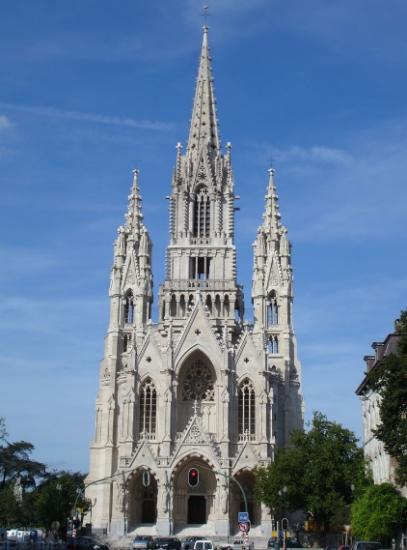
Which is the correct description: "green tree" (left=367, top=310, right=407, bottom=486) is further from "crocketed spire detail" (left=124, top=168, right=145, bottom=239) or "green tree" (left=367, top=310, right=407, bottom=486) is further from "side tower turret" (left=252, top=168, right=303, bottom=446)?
"crocketed spire detail" (left=124, top=168, right=145, bottom=239)

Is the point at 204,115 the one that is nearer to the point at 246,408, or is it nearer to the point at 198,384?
the point at 198,384

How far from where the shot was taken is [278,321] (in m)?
82.3

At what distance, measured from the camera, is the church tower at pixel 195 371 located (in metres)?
72.3

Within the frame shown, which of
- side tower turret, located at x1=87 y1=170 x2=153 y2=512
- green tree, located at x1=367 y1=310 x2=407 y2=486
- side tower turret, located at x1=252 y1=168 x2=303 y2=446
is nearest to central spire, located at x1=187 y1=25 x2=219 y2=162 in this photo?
side tower turret, located at x1=87 y1=170 x2=153 y2=512

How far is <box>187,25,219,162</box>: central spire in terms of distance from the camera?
8850 cm

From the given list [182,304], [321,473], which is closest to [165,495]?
[321,473]

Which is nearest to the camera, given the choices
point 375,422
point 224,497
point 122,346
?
point 375,422

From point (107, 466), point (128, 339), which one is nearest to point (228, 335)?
point (128, 339)

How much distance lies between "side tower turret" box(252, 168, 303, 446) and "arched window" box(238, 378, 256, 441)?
230 cm

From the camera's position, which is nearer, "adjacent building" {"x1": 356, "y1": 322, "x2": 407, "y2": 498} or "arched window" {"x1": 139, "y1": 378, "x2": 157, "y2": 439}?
"adjacent building" {"x1": 356, "y1": 322, "x2": 407, "y2": 498}

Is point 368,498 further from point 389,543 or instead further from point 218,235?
point 218,235

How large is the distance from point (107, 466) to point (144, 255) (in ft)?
65.9

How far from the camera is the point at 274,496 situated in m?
62.2

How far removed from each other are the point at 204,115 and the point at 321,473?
4336cm
